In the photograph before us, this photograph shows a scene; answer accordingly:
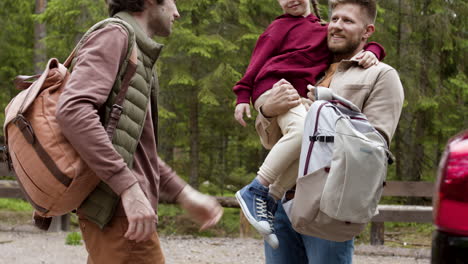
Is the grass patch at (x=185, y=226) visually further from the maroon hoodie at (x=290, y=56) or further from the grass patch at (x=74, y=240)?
the maroon hoodie at (x=290, y=56)

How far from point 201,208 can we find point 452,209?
1.16m

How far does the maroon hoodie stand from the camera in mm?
3354

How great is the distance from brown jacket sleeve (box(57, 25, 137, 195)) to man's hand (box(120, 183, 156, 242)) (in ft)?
0.11

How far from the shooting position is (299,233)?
3.16 meters

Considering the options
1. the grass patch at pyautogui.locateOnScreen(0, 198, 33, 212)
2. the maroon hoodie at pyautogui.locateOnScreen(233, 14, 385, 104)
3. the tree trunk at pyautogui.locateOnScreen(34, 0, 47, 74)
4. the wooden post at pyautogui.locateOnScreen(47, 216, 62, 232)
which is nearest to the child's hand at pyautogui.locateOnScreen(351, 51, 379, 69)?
the maroon hoodie at pyautogui.locateOnScreen(233, 14, 385, 104)

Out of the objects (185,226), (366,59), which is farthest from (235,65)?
(366,59)

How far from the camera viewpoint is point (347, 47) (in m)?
3.21

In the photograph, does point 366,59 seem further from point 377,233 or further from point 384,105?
point 377,233

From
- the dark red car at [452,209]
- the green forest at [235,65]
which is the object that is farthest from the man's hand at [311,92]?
the green forest at [235,65]

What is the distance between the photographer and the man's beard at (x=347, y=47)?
3188 millimetres

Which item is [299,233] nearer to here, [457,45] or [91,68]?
[91,68]

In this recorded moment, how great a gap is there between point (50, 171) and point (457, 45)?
15029 mm

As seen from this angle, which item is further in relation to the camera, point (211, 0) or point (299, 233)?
point (211, 0)

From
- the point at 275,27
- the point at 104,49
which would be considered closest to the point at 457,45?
the point at 275,27
